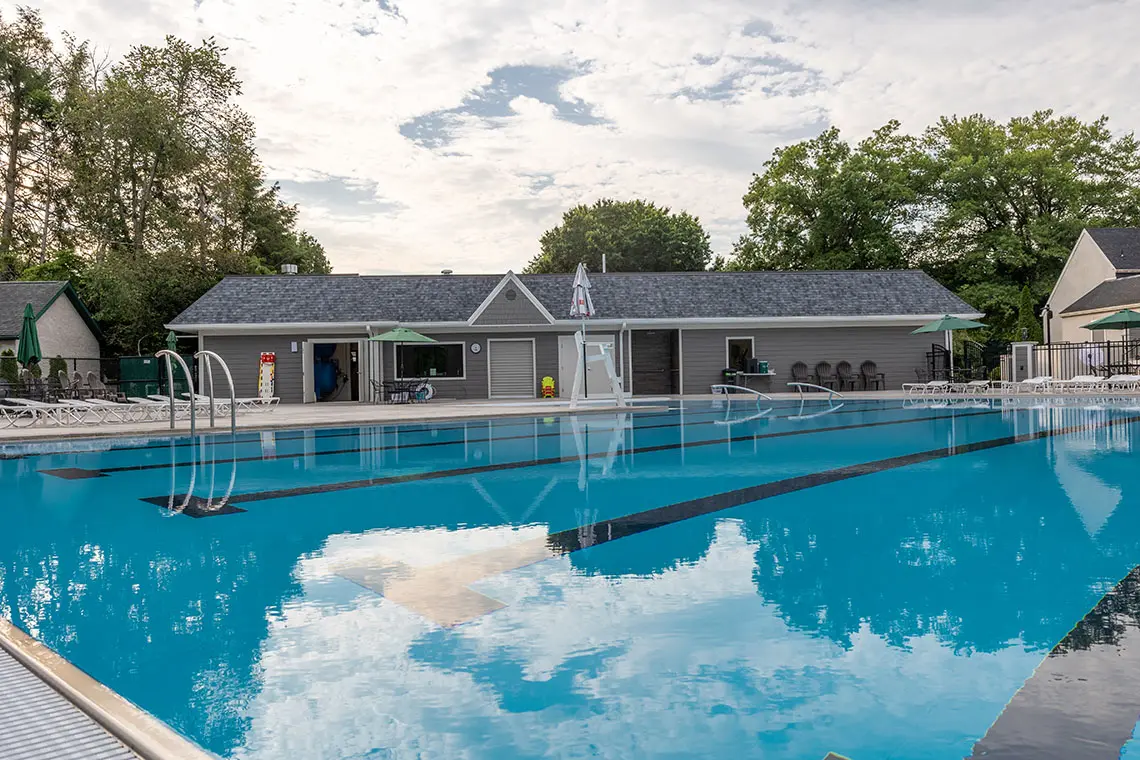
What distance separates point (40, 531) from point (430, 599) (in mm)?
3826

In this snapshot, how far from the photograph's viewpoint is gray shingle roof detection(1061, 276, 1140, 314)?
2830cm

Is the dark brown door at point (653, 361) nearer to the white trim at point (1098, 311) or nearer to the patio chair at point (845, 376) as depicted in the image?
the patio chair at point (845, 376)

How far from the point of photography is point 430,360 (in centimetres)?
2452

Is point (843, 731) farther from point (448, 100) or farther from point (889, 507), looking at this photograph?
point (448, 100)

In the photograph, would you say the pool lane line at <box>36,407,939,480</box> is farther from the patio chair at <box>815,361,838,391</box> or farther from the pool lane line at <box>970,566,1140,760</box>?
the patio chair at <box>815,361,838,391</box>

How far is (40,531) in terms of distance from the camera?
602 centimetres

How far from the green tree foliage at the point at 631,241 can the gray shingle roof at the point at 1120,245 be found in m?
21.0

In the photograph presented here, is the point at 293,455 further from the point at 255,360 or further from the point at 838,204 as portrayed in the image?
the point at 838,204

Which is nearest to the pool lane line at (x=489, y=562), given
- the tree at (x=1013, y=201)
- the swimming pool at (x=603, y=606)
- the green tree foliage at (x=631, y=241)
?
the swimming pool at (x=603, y=606)

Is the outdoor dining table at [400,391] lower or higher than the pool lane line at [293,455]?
higher

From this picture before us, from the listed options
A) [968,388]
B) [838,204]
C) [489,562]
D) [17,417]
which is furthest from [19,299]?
[838,204]

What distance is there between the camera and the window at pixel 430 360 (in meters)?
24.4

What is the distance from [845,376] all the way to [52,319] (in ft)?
86.3

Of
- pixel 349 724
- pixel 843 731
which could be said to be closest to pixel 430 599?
pixel 349 724
